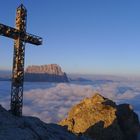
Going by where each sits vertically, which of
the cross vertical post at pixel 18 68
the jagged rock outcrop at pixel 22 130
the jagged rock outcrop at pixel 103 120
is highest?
the cross vertical post at pixel 18 68

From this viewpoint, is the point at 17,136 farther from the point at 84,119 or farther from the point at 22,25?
the point at 84,119

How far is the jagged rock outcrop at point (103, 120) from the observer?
292ft

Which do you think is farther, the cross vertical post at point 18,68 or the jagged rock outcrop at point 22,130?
the cross vertical post at point 18,68

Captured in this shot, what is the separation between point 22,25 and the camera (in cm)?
4731

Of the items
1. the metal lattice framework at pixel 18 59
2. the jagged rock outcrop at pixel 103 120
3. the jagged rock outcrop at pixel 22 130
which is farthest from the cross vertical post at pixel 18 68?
the jagged rock outcrop at pixel 103 120

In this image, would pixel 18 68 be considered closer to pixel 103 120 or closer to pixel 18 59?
pixel 18 59

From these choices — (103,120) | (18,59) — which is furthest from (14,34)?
(103,120)

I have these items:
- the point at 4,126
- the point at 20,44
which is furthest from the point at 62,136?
the point at 20,44

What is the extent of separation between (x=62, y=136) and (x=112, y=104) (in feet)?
181

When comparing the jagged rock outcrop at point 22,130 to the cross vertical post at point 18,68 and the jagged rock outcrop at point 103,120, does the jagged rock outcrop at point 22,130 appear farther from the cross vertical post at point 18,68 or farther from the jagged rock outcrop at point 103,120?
the jagged rock outcrop at point 103,120

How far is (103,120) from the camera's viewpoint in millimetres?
93375

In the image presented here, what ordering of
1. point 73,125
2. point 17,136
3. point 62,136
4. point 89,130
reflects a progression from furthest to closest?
point 73,125
point 89,130
point 62,136
point 17,136

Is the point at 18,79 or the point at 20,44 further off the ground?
the point at 20,44

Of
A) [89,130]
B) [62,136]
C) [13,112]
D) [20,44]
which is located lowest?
[89,130]
